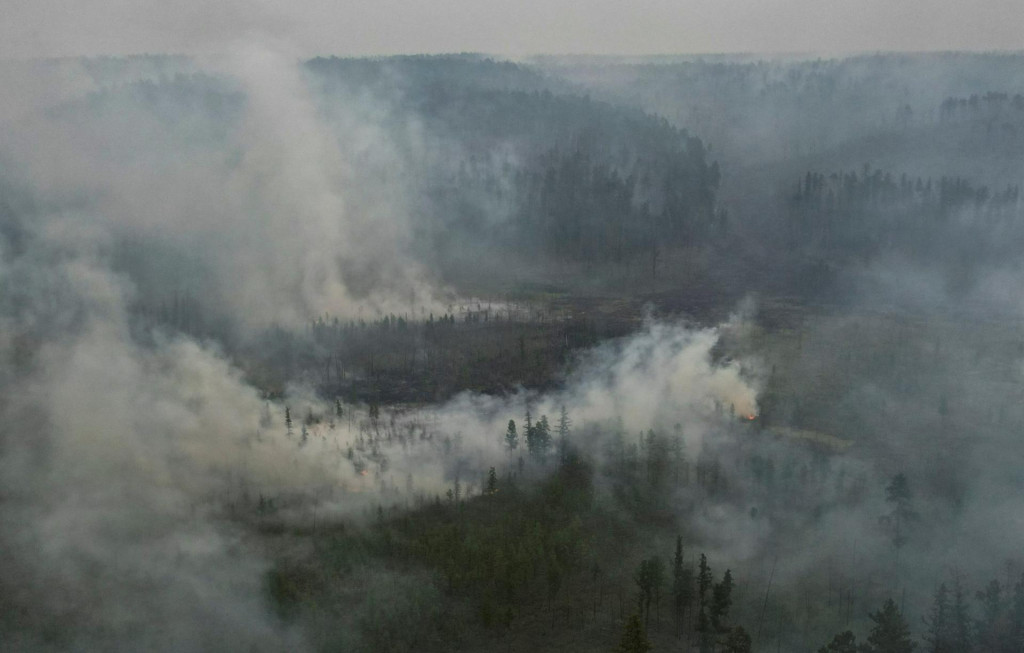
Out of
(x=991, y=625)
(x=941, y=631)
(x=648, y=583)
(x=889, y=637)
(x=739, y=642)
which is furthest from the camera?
(x=648, y=583)

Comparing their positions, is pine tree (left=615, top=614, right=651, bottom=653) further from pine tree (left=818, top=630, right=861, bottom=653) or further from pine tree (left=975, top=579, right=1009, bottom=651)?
pine tree (left=975, top=579, right=1009, bottom=651)

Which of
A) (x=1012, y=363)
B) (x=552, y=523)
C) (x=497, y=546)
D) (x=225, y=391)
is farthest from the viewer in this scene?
(x=1012, y=363)

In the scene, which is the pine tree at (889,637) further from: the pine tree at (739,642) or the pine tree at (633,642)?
the pine tree at (633,642)

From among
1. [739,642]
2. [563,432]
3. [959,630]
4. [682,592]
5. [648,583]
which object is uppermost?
[563,432]

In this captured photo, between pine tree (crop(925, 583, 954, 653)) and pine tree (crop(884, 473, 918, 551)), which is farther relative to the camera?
pine tree (crop(884, 473, 918, 551))

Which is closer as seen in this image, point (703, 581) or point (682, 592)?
point (703, 581)

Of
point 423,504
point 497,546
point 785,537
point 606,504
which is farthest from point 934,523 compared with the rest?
point 423,504

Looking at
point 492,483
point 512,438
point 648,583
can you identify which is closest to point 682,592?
point 648,583

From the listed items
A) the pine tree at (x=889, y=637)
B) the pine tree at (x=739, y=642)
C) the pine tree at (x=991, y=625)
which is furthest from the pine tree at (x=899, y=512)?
the pine tree at (x=739, y=642)

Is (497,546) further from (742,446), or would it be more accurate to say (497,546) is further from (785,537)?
(742,446)

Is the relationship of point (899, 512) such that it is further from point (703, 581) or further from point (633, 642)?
point (633, 642)

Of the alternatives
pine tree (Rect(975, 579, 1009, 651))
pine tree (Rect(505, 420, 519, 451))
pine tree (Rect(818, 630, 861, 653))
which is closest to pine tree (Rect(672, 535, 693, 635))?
pine tree (Rect(818, 630, 861, 653))
